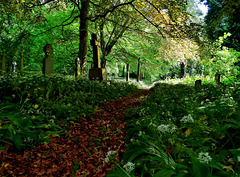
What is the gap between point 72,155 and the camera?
2670 millimetres

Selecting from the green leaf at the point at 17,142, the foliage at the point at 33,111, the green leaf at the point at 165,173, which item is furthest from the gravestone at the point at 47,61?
the green leaf at the point at 165,173

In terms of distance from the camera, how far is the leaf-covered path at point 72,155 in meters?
2.19

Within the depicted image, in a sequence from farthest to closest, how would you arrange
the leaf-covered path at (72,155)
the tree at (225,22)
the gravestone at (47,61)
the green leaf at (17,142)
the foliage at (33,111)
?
the gravestone at (47,61)
the tree at (225,22)
the foliage at (33,111)
the green leaf at (17,142)
the leaf-covered path at (72,155)

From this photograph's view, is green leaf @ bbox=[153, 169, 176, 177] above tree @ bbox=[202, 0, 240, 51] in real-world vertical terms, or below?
below

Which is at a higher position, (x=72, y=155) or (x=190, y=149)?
(x=190, y=149)

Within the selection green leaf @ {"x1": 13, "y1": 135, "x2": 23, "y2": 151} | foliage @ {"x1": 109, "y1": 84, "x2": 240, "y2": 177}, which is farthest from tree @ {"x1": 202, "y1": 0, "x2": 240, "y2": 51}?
green leaf @ {"x1": 13, "y1": 135, "x2": 23, "y2": 151}

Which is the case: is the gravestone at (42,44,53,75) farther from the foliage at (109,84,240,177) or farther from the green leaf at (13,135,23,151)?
the foliage at (109,84,240,177)

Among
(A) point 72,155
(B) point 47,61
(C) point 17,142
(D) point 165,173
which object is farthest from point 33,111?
(B) point 47,61

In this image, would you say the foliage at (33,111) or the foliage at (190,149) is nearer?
the foliage at (190,149)

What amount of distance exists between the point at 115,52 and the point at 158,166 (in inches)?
507

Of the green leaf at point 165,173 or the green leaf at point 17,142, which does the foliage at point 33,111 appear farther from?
the green leaf at point 165,173

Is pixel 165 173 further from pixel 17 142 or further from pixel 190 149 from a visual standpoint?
pixel 17 142

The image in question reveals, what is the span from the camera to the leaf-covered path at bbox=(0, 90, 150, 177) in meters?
2.19

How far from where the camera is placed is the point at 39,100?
408cm
